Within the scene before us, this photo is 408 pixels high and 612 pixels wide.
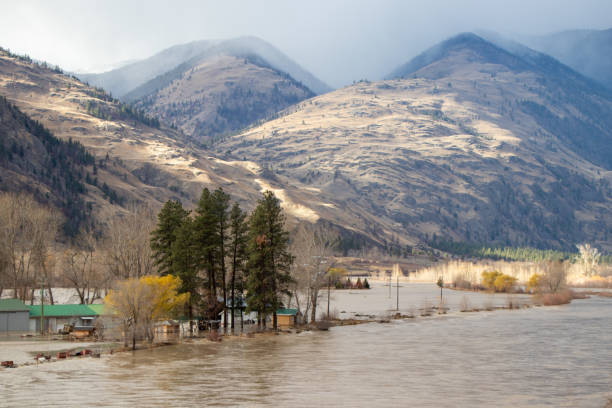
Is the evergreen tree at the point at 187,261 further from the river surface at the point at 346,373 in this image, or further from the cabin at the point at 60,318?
the cabin at the point at 60,318

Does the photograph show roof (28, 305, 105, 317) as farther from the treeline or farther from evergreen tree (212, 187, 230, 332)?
evergreen tree (212, 187, 230, 332)

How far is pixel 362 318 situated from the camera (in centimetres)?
12500

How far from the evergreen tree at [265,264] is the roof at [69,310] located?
20.7m

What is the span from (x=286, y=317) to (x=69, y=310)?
3079 centimetres

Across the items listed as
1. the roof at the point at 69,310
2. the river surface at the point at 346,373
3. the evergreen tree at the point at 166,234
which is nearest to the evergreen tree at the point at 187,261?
the evergreen tree at the point at 166,234

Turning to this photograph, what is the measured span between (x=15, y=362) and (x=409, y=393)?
39.2 meters

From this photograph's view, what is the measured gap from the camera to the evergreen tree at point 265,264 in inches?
3661

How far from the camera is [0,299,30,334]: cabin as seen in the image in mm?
91250

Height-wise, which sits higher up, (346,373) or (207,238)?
(207,238)

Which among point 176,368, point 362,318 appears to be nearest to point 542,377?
point 176,368

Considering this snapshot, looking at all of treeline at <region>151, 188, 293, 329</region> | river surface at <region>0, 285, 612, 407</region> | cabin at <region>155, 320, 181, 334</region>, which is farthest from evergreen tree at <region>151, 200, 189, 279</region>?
river surface at <region>0, 285, 612, 407</region>

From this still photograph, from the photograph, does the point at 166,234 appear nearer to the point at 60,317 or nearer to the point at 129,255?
the point at 129,255

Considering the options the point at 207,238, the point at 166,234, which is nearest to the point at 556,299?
the point at 207,238

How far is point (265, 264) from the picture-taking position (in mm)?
93438
